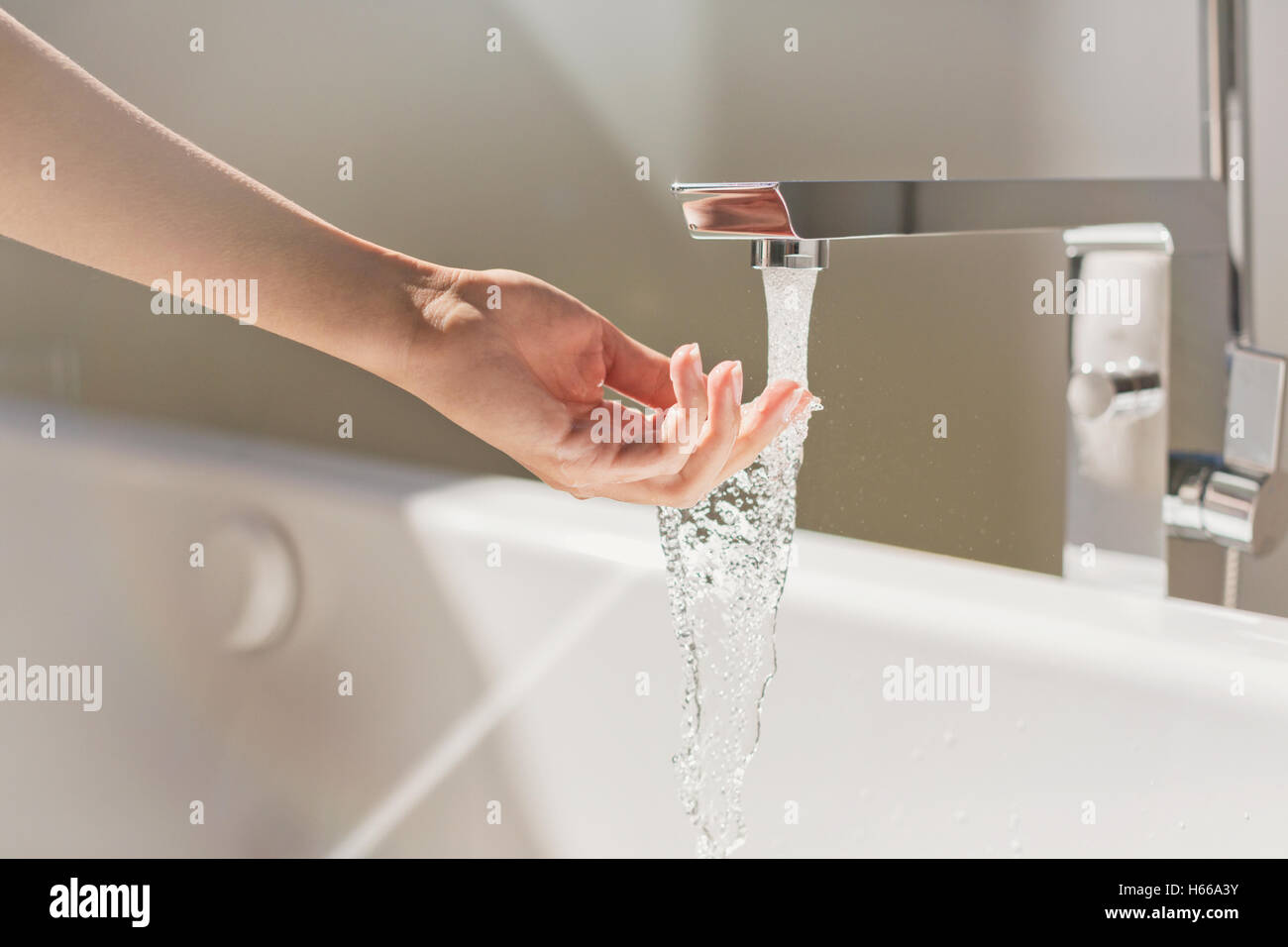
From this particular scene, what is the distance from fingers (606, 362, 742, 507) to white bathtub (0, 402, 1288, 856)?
0.20 meters

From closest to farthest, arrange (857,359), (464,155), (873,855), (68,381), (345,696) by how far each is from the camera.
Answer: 1. (873,855)
2. (857,359)
3. (345,696)
4. (464,155)
5. (68,381)

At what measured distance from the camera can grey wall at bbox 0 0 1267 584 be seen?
87 centimetres

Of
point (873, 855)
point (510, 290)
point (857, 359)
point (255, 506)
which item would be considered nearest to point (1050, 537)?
point (857, 359)

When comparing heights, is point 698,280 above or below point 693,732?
above

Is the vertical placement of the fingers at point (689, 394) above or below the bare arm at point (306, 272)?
below

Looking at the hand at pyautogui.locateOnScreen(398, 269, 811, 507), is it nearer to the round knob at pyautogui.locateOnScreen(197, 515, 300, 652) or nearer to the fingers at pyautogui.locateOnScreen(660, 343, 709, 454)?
the fingers at pyautogui.locateOnScreen(660, 343, 709, 454)

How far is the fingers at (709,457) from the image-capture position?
0.51 m

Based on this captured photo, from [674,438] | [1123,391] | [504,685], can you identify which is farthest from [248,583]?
[1123,391]

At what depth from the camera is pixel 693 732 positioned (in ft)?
2.50

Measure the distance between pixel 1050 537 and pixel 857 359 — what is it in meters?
0.23

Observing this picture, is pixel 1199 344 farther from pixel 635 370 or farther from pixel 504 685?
pixel 504 685

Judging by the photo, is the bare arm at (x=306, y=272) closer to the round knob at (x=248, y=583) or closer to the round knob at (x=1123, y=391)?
the round knob at (x=1123, y=391)

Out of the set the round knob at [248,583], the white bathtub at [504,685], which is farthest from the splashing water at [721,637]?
the round knob at [248,583]
